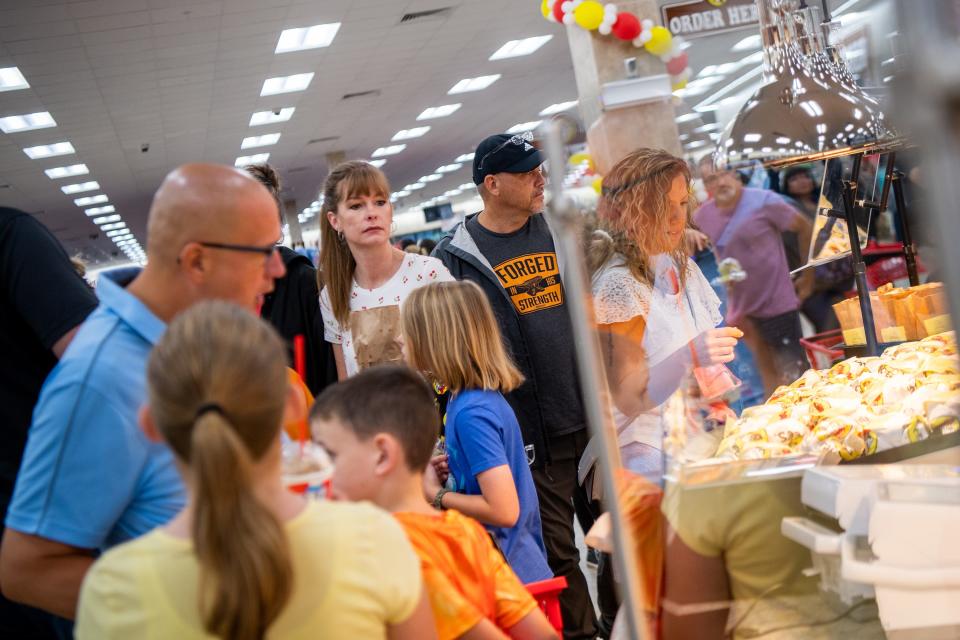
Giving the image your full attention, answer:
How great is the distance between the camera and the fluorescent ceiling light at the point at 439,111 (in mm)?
14484

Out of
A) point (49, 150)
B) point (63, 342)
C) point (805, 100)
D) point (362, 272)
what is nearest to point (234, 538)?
point (63, 342)

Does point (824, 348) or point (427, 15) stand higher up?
point (427, 15)

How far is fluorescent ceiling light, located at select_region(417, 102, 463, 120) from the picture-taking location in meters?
14.5

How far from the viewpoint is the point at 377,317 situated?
2.72 meters

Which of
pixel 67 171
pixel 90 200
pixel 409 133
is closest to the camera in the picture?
pixel 67 171

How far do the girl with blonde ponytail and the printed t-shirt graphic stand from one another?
1.93 metres

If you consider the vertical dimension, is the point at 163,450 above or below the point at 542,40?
below

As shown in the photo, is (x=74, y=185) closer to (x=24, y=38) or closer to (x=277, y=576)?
(x=24, y=38)

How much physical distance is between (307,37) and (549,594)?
8537 mm

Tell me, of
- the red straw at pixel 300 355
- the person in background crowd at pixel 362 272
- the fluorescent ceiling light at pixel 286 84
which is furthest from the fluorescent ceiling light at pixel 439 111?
the red straw at pixel 300 355

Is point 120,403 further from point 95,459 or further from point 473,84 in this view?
point 473,84

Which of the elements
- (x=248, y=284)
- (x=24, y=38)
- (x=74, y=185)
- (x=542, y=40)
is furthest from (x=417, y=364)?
(x=74, y=185)

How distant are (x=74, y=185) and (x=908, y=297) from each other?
15555 mm

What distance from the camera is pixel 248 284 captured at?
1.31 metres
